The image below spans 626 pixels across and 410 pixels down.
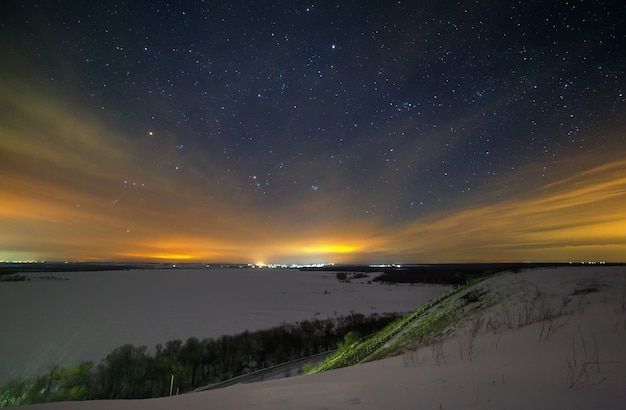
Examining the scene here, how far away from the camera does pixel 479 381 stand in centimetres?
405

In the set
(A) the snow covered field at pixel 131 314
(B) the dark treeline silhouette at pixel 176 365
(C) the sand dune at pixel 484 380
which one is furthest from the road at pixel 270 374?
(C) the sand dune at pixel 484 380

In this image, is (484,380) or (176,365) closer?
(484,380)

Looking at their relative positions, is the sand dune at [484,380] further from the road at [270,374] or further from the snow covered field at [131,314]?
the snow covered field at [131,314]

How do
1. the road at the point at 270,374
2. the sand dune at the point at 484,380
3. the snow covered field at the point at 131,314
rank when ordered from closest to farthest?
the sand dune at the point at 484,380 → the road at the point at 270,374 → the snow covered field at the point at 131,314

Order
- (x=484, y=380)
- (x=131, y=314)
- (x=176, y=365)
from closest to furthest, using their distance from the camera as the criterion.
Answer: (x=484, y=380), (x=176, y=365), (x=131, y=314)

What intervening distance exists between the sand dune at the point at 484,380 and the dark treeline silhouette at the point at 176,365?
42.9 ft

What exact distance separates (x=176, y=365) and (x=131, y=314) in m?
41.6

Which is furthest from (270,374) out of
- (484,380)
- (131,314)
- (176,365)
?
(131,314)

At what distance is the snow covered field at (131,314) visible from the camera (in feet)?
128

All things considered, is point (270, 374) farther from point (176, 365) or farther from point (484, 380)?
point (484, 380)

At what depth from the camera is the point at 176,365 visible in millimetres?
27734

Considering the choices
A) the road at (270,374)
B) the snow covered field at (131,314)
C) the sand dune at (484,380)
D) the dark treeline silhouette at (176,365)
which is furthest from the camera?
the snow covered field at (131,314)

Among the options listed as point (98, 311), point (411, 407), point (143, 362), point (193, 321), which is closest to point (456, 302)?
point (411, 407)

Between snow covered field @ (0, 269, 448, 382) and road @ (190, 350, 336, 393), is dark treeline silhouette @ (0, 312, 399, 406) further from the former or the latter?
snow covered field @ (0, 269, 448, 382)
